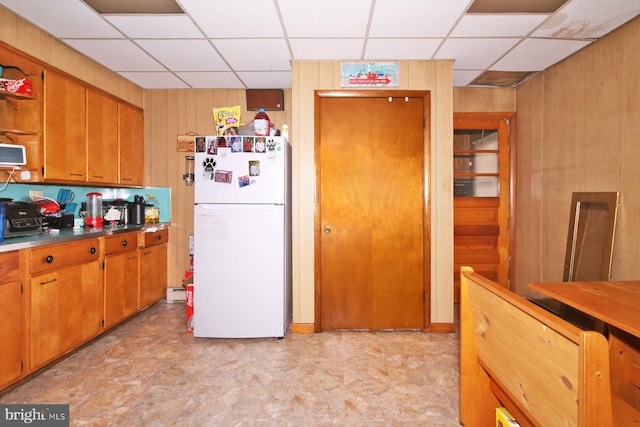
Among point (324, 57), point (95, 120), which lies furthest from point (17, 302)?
point (324, 57)

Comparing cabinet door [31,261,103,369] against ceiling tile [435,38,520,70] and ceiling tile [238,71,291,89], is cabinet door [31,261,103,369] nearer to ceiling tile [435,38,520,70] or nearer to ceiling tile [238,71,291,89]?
ceiling tile [238,71,291,89]

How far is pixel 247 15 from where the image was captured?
2.18 metres

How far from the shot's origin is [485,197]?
3.64 meters

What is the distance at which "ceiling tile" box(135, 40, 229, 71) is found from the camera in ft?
8.44

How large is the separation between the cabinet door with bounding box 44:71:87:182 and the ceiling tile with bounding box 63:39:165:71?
0.30 metres

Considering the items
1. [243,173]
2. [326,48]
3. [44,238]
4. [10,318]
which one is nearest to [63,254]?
[44,238]

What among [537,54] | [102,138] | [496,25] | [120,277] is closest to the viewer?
[496,25]

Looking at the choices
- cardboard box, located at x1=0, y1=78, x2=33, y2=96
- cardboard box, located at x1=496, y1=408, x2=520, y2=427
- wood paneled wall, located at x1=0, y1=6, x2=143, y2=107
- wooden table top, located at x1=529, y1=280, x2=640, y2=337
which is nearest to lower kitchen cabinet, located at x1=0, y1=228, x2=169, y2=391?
cardboard box, located at x1=0, y1=78, x2=33, y2=96

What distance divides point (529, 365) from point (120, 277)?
3054 mm

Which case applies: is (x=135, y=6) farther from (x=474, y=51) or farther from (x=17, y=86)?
(x=474, y=51)

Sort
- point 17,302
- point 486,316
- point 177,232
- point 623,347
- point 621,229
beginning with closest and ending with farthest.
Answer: point 486,316
point 623,347
point 17,302
point 621,229
point 177,232

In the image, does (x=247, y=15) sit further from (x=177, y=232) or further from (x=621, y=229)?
(x=621, y=229)

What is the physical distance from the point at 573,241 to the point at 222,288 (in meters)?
2.94

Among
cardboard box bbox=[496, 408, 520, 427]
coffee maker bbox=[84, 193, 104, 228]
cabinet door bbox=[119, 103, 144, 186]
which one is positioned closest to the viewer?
cardboard box bbox=[496, 408, 520, 427]
